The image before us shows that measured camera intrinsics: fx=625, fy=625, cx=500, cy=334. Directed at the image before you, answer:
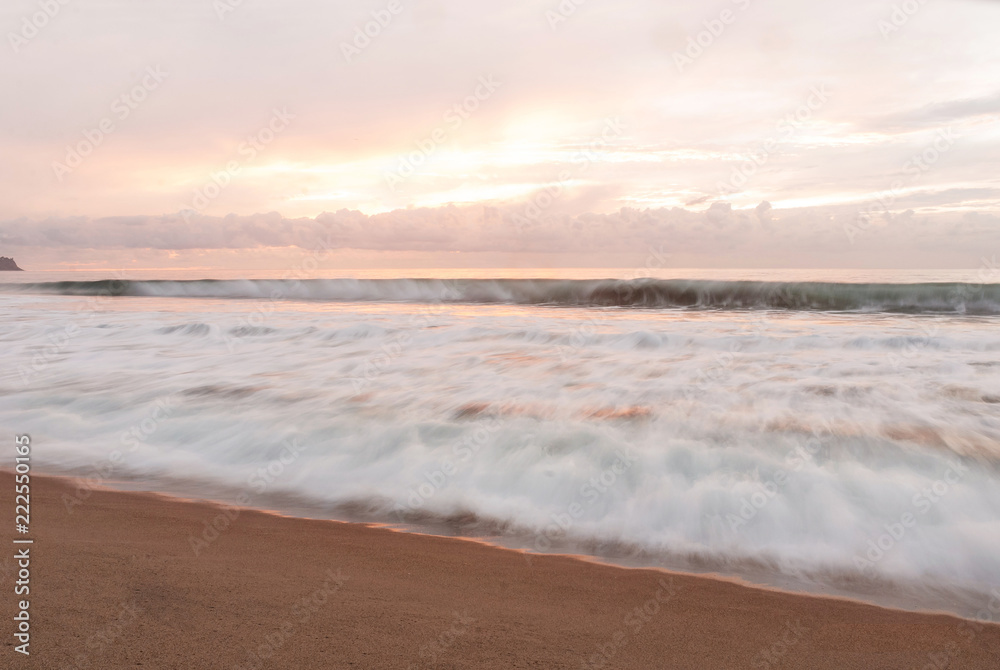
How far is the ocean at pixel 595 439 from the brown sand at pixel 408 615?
1.05 feet

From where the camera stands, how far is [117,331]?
10133mm

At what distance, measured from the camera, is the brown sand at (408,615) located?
1.86 meters

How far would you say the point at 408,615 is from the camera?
2.11 metres

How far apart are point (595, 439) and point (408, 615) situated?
2.29 metres

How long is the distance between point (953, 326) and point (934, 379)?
6159 millimetres

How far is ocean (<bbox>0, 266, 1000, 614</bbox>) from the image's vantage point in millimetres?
3000

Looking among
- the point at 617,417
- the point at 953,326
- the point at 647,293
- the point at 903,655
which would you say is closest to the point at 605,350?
the point at 617,417

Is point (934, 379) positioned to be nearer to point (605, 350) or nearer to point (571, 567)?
point (605, 350)
